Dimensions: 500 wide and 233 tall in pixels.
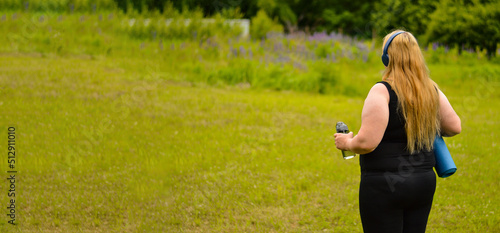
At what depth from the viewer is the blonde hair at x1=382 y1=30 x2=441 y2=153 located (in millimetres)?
3100

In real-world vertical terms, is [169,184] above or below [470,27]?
below

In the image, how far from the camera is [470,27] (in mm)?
17609

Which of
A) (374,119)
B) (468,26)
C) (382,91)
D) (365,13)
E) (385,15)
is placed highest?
(382,91)

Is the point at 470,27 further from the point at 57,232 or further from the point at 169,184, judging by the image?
the point at 57,232

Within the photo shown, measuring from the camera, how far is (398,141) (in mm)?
3152

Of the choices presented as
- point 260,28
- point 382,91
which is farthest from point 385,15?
point 382,91

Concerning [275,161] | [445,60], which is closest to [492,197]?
[275,161]

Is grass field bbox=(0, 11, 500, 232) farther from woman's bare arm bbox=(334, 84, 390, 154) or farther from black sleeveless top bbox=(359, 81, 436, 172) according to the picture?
woman's bare arm bbox=(334, 84, 390, 154)

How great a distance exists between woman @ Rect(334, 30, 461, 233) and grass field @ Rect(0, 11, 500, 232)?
2501 mm

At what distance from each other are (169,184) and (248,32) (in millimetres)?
12385

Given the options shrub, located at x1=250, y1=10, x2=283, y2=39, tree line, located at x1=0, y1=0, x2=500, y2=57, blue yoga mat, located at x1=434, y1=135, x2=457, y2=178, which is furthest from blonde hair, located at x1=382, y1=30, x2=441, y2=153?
shrub, located at x1=250, y1=10, x2=283, y2=39

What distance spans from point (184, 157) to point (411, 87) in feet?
16.0

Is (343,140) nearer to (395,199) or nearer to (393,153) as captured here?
(393,153)

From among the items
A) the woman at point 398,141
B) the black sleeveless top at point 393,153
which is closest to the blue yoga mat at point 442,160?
the woman at point 398,141
